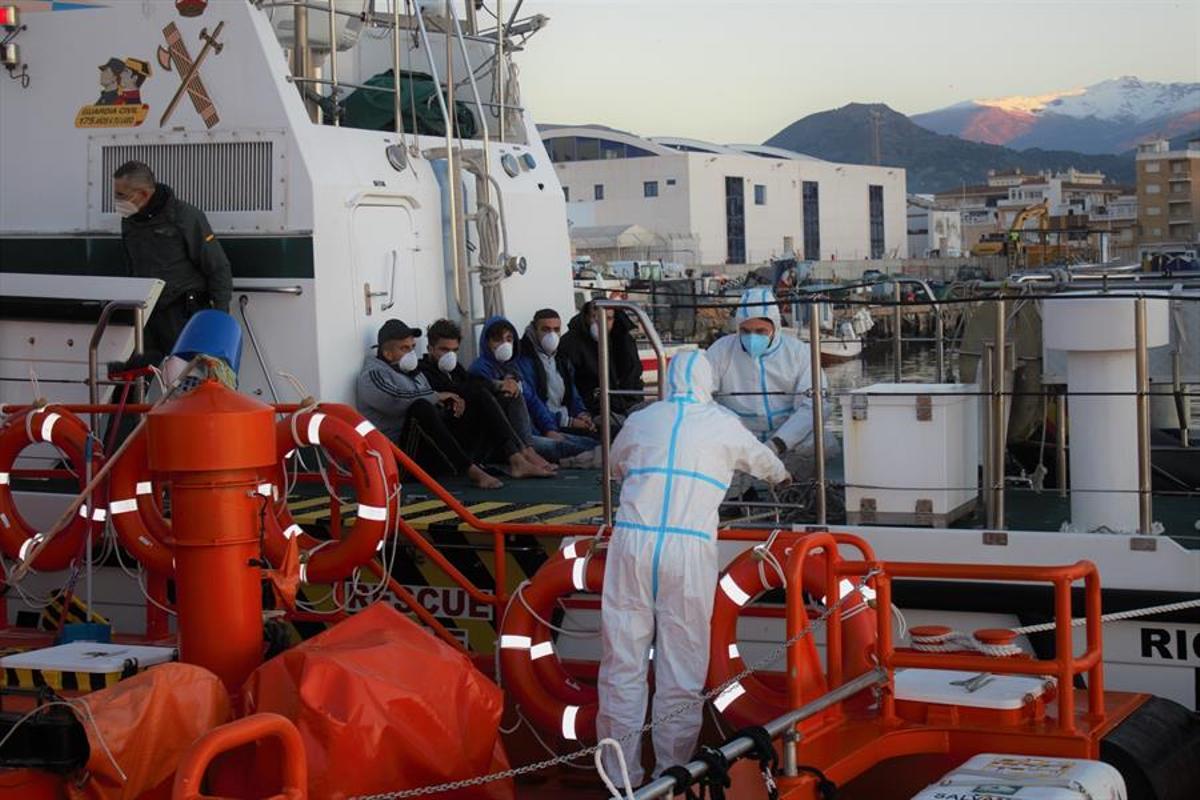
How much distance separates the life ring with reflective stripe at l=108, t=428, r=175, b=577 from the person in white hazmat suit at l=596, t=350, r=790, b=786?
6.15 feet

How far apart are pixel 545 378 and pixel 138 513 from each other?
3.08 m

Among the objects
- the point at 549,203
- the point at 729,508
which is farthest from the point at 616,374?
the point at 729,508

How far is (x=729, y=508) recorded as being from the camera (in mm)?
6875

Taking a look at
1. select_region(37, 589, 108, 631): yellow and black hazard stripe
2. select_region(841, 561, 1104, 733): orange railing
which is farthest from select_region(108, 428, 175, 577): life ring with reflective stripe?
select_region(841, 561, 1104, 733): orange railing

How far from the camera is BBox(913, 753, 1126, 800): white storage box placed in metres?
4.72

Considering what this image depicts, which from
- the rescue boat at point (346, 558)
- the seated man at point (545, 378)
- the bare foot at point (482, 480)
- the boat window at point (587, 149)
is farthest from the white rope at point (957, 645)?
the boat window at point (587, 149)

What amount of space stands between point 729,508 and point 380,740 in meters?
2.38

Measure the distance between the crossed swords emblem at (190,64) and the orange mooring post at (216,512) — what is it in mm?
3141

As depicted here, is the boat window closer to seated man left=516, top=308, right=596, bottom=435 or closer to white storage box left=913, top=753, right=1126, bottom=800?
seated man left=516, top=308, right=596, bottom=435

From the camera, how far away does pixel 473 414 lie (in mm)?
8117

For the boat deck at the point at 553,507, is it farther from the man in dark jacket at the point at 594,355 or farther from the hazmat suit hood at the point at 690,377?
the man in dark jacket at the point at 594,355

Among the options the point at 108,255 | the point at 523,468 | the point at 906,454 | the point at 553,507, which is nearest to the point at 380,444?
the point at 553,507

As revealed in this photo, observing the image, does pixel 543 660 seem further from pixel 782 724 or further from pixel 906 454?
pixel 906 454

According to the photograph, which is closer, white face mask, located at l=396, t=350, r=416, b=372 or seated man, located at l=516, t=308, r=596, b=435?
white face mask, located at l=396, t=350, r=416, b=372
